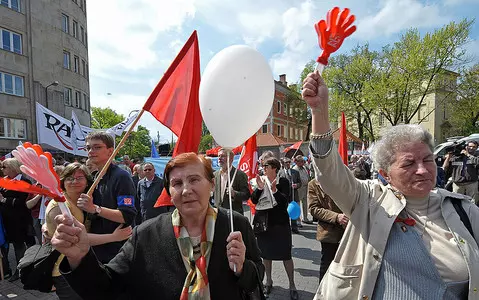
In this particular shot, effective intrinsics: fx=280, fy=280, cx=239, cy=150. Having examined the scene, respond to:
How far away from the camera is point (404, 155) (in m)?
1.65

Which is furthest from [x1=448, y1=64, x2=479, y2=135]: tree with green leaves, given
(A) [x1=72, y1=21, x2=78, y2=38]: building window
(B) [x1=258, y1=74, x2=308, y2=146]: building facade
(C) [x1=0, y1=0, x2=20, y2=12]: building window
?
(C) [x1=0, y1=0, x2=20, y2=12]: building window

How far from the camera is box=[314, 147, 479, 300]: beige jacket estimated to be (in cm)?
153

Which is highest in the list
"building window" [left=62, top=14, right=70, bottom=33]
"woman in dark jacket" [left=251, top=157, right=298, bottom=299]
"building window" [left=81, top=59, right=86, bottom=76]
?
"building window" [left=62, top=14, right=70, bottom=33]

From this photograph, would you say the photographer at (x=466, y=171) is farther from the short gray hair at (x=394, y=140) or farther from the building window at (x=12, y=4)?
the building window at (x=12, y=4)

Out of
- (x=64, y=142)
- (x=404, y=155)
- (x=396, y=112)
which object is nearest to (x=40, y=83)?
(x=64, y=142)

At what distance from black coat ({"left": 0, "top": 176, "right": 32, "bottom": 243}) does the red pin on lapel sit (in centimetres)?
515

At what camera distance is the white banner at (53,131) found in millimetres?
9297

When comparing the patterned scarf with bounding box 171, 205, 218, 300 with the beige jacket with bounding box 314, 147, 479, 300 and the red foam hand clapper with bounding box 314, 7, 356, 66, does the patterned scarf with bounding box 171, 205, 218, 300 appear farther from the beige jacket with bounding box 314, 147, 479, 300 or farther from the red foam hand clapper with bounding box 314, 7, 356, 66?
the red foam hand clapper with bounding box 314, 7, 356, 66

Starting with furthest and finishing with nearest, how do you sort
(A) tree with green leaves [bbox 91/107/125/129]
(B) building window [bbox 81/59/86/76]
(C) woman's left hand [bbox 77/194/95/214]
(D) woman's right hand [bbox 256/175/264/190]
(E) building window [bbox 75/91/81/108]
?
(A) tree with green leaves [bbox 91/107/125/129]
(B) building window [bbox 81/59/86/76]
(E) building window [bbox 75/91/81/108]
(D) woman's right hand [bbox 256/175/264/190]
(C) woman's left hand [bbox 77/194/95/214]

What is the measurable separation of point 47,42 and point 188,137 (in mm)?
28728

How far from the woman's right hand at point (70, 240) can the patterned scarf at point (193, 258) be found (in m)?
0.47

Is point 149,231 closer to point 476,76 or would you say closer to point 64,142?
point 64,142

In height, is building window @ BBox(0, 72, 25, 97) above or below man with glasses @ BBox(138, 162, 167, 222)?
above

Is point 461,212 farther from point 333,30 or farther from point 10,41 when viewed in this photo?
point 10,41
